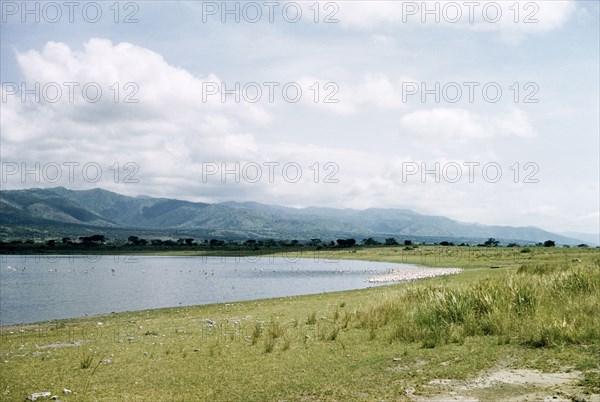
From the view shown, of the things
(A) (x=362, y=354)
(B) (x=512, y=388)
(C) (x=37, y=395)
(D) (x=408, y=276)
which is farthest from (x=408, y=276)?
(C) (x=37, y=395)

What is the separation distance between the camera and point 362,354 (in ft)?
55.1

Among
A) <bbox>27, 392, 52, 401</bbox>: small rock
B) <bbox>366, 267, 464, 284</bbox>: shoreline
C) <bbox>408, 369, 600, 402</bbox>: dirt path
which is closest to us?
<bbox>408, 369, 600, 402</bbox>: dirt path

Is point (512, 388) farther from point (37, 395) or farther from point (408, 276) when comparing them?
point (408, 276)

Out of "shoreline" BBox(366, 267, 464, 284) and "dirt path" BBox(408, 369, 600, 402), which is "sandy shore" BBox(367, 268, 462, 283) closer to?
"shoreline" BBox(366, 267, 464, 284)

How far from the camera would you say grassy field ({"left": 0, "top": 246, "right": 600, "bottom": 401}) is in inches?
494

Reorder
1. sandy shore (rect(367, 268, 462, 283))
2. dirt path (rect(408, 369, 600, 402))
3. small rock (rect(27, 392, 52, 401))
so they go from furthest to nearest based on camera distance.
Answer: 1. sandy shore (rect(367, 268, 462, 283))
2. small rock (rect(27, 392, 52, 401))
3. dirt path (rect(408, 369, 600, 402))

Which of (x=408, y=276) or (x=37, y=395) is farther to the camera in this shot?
(x=408, y=276)

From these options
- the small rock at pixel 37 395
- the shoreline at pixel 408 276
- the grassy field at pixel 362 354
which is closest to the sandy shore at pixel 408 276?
the shoreline at pixel 408 276

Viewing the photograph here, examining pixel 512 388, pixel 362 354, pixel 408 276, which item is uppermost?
pixel 512 388

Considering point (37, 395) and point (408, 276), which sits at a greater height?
point (37, 395)

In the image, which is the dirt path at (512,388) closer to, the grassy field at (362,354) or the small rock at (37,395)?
the grassy field at (362,354)

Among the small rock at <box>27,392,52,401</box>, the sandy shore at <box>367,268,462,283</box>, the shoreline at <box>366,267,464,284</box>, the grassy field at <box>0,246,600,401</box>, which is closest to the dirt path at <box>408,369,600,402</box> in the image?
the grassy field at <box>0,246,600,401</box>

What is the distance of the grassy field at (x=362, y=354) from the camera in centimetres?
1254

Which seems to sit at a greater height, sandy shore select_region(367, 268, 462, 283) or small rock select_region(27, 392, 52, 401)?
small rock select_region(27, 392, 52, 401)
